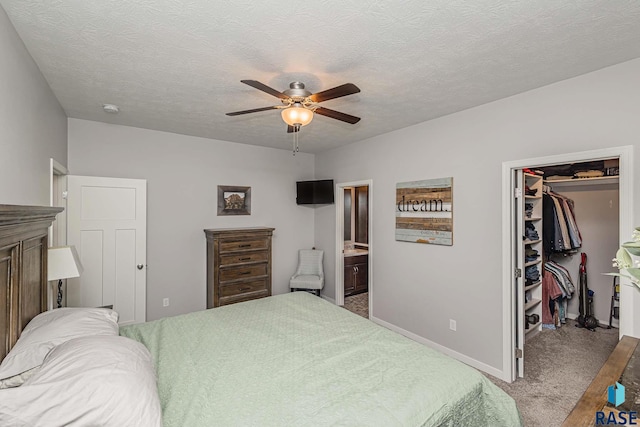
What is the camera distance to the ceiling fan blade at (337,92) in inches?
71.2

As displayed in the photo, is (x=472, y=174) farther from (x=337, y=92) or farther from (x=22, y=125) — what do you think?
(x=22, y=125)

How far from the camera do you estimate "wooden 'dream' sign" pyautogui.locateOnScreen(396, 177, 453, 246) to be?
10.4ft

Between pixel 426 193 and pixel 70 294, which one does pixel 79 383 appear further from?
pixel 426 193

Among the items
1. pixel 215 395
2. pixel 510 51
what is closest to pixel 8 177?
pixel 215 395

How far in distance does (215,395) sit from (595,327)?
Answer: 15.4ft

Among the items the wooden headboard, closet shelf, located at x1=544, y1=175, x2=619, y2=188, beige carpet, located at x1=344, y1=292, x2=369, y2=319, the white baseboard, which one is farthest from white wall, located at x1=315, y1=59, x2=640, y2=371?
the wooden headboard

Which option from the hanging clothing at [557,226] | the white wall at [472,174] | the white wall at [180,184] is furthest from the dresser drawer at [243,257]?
the hanging clothing at [557,226]

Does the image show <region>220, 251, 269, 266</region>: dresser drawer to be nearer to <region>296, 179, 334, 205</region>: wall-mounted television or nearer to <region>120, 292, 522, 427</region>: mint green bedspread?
<region>296, 179, 334, 205</region>: wall-mounted television

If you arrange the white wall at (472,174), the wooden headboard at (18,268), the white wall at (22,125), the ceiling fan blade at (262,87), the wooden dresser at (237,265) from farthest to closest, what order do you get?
1. the wooden dresser at (237,265)
2. the white wall at (472,174)
3. the ceiling fan blade at (262,87)
4. the white wall at (22,125)
5. the wooden headboard at (18,268)

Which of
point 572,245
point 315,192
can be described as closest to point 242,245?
point 315,192

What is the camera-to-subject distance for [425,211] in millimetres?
3385

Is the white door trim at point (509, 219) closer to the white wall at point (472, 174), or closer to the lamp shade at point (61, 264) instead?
the white wall at point (472, 174)

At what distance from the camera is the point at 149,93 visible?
2586 millimetres

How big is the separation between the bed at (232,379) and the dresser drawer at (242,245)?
1807 mm
